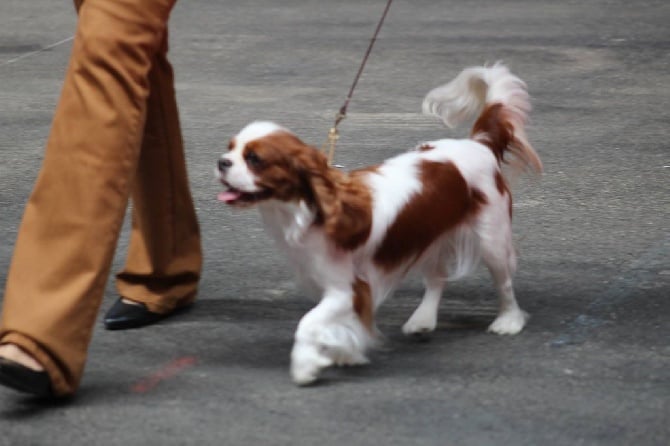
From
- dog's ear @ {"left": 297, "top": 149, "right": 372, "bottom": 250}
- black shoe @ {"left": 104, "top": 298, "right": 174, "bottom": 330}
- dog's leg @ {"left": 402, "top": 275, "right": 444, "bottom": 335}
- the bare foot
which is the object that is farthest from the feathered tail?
the bare foot

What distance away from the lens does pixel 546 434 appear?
13.0 feet

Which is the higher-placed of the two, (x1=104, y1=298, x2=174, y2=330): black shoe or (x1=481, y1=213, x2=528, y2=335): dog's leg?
(x1=481, y1=213, x2=528, y2=335): dog's leg

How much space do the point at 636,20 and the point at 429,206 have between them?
287 inches

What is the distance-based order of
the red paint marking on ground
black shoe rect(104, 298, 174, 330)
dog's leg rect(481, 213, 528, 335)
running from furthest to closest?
1. black shoe rect(104, 298, 174, 330)
2. dog's leg rect(481, 213, 528, 335)
3. the red paint marking on ground

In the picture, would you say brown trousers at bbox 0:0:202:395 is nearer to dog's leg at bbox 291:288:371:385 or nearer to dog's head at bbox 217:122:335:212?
dog's head at bbox 217:122:335:212

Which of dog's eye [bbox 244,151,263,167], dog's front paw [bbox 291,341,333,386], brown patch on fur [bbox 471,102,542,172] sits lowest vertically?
dog's front paw [bbox 291,341,333,386]

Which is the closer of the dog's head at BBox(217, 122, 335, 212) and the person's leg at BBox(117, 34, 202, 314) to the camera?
the dog's head at BBox(217, 122, 335, 212)

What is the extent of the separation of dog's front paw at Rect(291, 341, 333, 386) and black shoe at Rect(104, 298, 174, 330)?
0.85m

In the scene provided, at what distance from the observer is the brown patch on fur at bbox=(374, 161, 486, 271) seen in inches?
179

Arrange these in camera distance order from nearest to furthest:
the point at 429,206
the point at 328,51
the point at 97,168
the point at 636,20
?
the point at 97,168
the point at 429,206
the point at 328,51
the point at 636,20

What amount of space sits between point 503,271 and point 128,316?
1.26m

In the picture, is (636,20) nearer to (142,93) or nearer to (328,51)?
(328,51)

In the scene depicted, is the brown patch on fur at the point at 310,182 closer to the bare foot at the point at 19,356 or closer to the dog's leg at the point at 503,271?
the dog's leg at the point at 503,271

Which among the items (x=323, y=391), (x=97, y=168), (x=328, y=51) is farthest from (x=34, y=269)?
(x=328, y=51)
